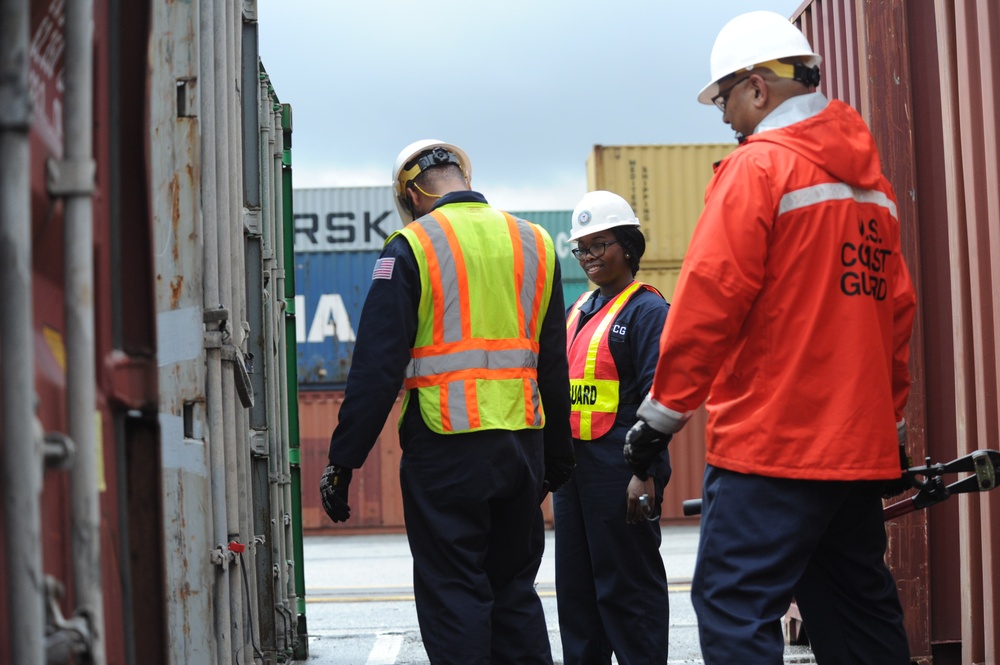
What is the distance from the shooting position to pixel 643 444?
3146mm

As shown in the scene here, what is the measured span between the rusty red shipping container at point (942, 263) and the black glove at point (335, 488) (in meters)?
2.32

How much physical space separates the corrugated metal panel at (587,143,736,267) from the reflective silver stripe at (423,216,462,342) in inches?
655

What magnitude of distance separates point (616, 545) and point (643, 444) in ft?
4.62

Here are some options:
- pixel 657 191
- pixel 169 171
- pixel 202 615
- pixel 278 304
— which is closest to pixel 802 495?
pixel 202 615

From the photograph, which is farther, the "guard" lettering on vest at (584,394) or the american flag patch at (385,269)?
the "guard" lettering on vest at (584,394)

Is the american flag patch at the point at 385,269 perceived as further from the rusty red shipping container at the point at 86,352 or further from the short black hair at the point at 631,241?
the short black hair at the point at 631,241

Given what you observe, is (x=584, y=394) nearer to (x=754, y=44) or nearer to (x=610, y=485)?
(x=610, y=485)

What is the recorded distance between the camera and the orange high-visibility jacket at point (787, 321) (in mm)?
2986

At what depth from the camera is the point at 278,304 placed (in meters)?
5.80

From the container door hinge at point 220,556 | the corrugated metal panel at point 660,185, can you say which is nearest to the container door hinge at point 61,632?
A: the container door hinge at point 220,556

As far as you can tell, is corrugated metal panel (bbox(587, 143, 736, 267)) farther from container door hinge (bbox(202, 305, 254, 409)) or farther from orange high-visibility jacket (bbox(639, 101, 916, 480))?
orange high-visibility jacket (bbox(639, 101, 916, 480))

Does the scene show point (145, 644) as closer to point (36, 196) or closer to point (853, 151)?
point (36, 196)

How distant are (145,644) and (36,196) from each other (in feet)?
2.79

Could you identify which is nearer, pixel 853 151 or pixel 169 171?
pixel 853 151
